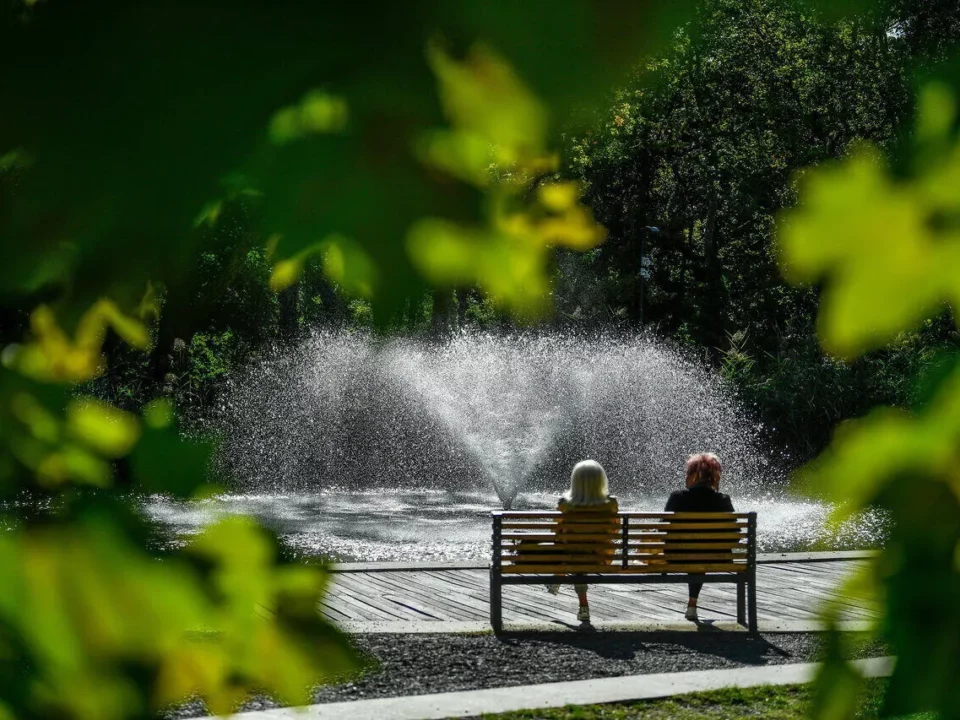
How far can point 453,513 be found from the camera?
14.4 m

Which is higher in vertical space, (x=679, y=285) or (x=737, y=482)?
(x=679, y=285)

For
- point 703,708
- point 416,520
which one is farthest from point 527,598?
point 416,520

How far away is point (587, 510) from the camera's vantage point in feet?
23.9

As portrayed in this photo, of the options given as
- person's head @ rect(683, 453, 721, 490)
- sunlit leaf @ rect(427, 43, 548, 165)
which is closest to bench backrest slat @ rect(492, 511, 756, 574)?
person's head @ rect(683, 453, 721, 490)

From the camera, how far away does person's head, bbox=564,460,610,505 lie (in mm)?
7371

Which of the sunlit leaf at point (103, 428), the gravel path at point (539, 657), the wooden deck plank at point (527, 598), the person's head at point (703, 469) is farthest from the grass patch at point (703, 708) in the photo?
the sunlit leaf at point (103, 428)

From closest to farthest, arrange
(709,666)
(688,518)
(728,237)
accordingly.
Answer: (709,666), (688,518), (728,237)

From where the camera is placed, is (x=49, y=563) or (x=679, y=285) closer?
(x=49, y=563)

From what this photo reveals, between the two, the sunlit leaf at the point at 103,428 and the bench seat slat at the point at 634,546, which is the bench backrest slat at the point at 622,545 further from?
the sunlit leaf at the point at 103,428

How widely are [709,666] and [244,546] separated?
564 cm

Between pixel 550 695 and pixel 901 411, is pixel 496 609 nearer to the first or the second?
pixel 550 695

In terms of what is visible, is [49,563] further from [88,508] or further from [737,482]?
[737,482]

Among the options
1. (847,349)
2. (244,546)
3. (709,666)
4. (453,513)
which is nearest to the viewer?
(847,349)

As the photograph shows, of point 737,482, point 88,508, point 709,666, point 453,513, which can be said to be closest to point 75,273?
point 88,508
